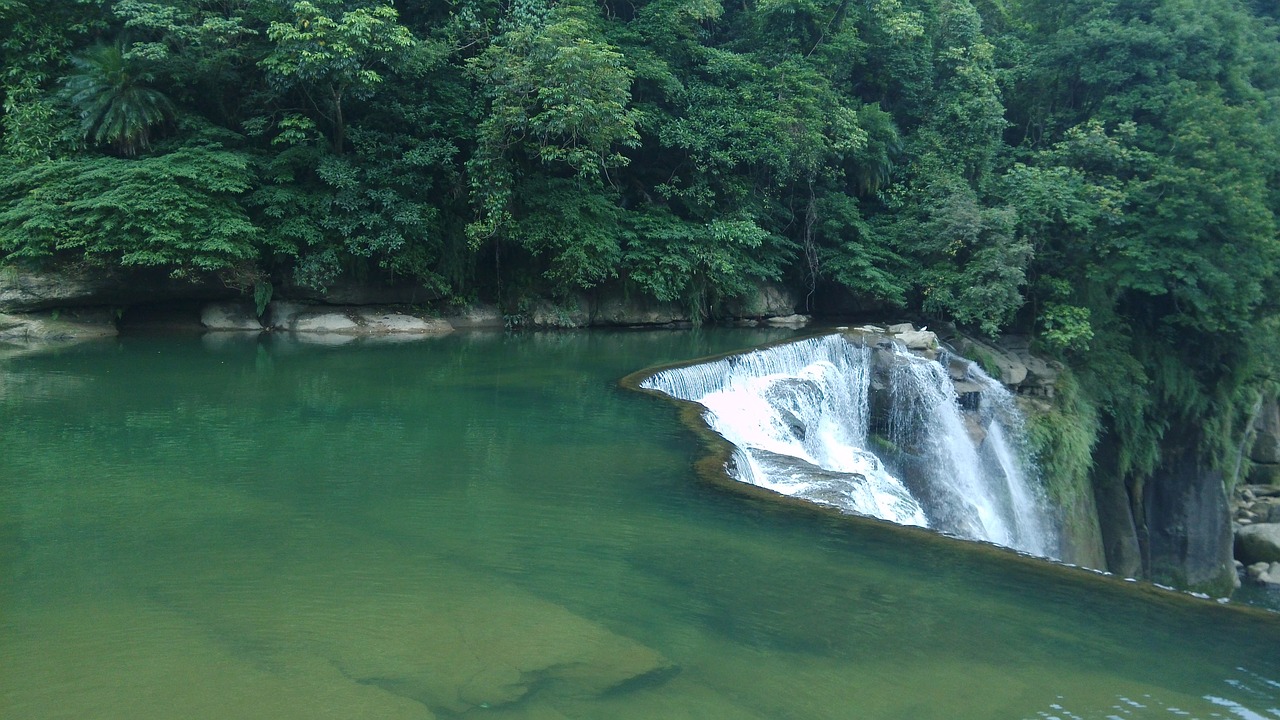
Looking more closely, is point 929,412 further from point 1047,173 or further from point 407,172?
point 407,172

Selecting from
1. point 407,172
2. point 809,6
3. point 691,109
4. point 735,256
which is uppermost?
point 809,6

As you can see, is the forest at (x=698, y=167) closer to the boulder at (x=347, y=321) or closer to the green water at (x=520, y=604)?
the boulder at (x=347, y=321)

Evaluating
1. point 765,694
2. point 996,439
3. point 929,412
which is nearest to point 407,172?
point 929,412

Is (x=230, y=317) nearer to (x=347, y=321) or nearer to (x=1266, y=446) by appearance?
(x=347, y=321)

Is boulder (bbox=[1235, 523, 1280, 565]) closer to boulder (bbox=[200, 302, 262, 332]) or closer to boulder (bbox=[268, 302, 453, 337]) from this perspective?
boulder (bbox=[268, 302, 453, 337])

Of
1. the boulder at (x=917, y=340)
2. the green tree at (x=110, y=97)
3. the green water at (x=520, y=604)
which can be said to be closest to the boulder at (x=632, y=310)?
the boulder at (x=917, y=340)

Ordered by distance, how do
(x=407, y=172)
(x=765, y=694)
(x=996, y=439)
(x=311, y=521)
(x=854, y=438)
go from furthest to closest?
(x=407, y=172), (x=996, y=439), (x=854, y=438), (x=311, y=521), (x=765, y=694)

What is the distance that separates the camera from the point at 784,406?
40.9 feet

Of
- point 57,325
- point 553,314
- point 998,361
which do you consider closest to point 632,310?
point 553,314

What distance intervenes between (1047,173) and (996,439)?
7.30 metres

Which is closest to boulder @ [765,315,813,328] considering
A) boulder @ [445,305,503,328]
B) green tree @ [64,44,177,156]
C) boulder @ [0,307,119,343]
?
boulder @ [445,305,503,328]

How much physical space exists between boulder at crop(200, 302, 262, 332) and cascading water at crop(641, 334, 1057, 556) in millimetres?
10720

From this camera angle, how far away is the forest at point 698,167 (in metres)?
16.7

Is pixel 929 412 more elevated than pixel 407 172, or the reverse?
pixel 407 172
